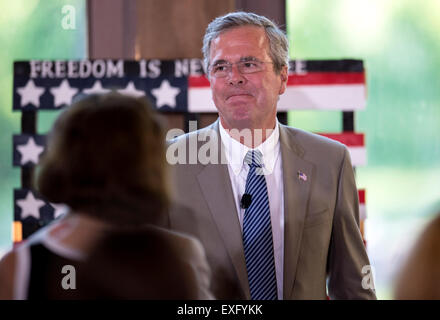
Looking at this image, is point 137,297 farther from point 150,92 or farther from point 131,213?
point 150,92

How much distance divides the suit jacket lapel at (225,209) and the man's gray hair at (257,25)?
0.35 meters

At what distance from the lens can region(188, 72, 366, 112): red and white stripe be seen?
8.61 ft

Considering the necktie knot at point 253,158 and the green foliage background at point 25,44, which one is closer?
the necktie knot at point 253,158

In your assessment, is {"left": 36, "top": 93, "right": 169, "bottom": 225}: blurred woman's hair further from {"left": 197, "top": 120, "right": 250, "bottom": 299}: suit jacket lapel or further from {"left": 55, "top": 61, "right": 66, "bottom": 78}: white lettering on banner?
{"left": 55, "top": 61, "right": 66, "bottom": 78}: white lettering on banner

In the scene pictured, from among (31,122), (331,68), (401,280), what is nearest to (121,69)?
(31,122)

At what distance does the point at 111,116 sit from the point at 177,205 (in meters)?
0.39

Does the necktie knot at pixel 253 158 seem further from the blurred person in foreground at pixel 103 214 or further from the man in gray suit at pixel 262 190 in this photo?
the blurred person in foreground at pixel 103 214

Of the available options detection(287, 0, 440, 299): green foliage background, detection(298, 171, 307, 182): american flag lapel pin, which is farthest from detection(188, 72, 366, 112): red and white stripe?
detection(298, 171, 307, 182): american flag lapel pin

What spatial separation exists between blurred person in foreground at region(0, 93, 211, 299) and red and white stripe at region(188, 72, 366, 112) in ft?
5.47

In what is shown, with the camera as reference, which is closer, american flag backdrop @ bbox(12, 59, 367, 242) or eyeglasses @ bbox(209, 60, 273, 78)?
eyeglasses @ bbox(209, 60, 273, 78)

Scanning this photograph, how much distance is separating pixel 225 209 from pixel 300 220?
0.62 feet

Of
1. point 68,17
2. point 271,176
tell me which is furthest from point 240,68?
point 68,17

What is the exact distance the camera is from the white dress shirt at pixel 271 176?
52.4 inches
